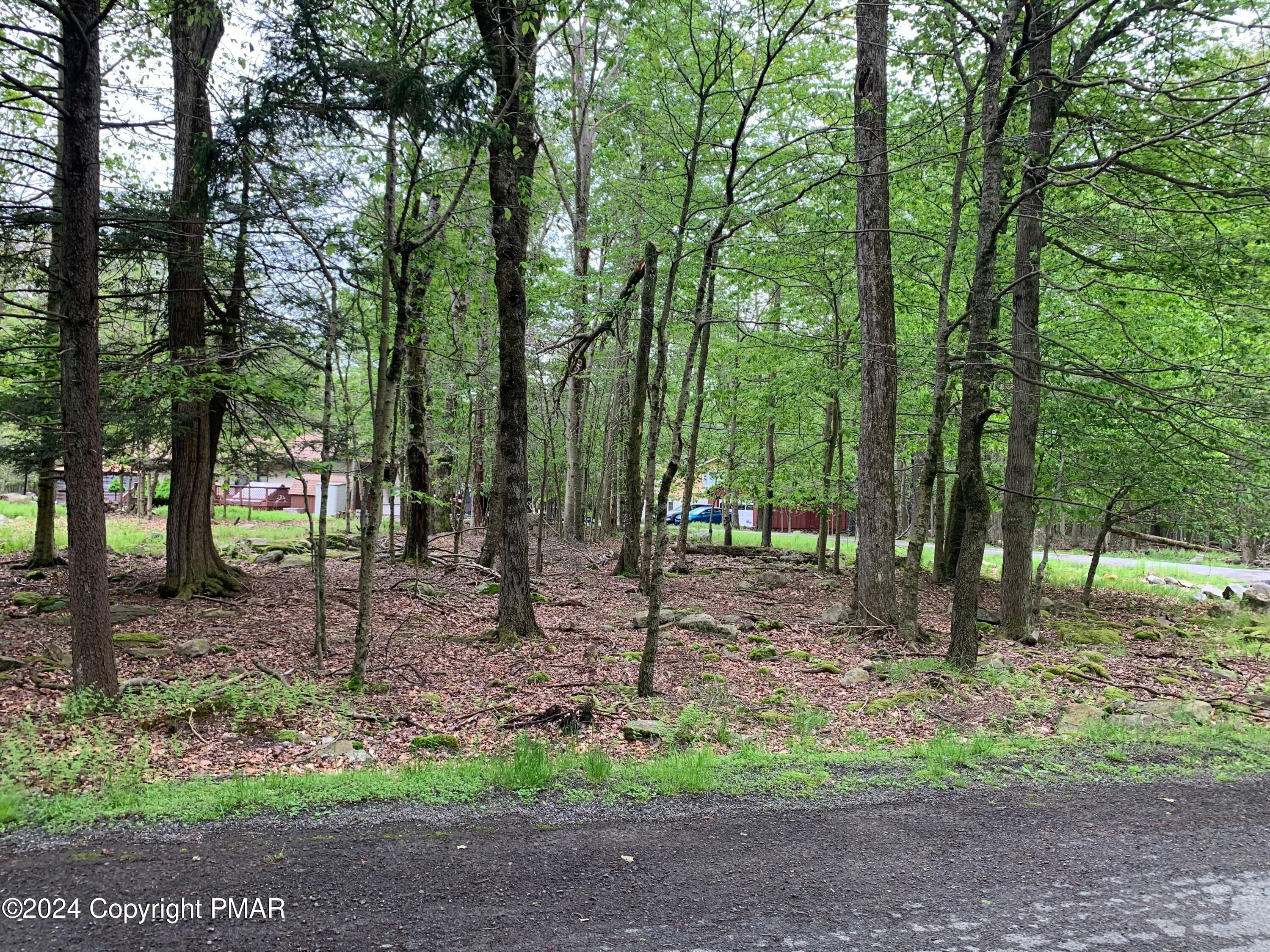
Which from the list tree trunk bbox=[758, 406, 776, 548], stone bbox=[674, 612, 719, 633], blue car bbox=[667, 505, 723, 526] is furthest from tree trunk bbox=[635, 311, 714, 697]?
blue car bbox=[667, 505, 723, 526]

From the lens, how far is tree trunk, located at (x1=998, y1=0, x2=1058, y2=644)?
7812 mm

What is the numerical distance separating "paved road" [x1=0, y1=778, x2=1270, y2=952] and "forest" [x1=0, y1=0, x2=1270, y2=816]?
1.12 meters

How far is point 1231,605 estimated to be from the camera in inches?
498

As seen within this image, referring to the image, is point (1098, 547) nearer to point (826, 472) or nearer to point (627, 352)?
point (826, 472)

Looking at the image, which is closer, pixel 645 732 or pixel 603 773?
pixel 603 773

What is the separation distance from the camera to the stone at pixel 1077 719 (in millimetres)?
5586

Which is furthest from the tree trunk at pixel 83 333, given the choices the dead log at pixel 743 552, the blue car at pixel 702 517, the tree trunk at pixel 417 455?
the blue car at pixel 702 517

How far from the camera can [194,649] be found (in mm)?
6801

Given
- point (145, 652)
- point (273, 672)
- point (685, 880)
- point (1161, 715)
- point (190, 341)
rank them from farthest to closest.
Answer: point (190, 341) → point (145, 652) → point (273, 672) → point (1161, 715) → point (685, 880)

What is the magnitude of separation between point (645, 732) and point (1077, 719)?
12.1ft

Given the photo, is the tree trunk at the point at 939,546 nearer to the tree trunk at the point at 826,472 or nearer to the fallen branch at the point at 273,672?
the tree trunk at the point at 826,472

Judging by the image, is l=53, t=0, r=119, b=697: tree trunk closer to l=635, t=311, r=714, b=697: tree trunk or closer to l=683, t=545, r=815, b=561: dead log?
l=635, t=311, r=714, b=697: tree trunk

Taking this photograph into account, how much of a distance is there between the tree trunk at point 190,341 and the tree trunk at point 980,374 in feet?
24.3

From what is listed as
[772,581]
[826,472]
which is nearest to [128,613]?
[772,581]
